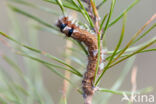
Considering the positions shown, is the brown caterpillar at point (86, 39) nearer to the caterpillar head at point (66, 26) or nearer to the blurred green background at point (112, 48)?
the caterpillar head at point (66, 26)

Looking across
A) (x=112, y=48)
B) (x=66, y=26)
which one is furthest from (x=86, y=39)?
(x=112, y=48)

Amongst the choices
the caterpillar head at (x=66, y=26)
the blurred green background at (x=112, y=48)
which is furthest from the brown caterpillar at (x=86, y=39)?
the blurred green background at (x=112, y=48)

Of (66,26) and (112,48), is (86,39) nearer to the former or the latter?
(66,26)

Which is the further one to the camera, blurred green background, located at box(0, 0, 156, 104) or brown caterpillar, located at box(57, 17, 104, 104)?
blurred green background, located at box(0, 0, 156, 104)

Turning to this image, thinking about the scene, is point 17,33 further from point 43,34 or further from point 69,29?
point 43,34

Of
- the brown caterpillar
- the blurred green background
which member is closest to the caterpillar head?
the brown caterpillar

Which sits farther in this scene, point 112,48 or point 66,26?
point 112,48

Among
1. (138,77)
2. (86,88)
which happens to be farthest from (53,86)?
(86,88)

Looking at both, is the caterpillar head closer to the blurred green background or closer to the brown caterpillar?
the brown caterpillar
